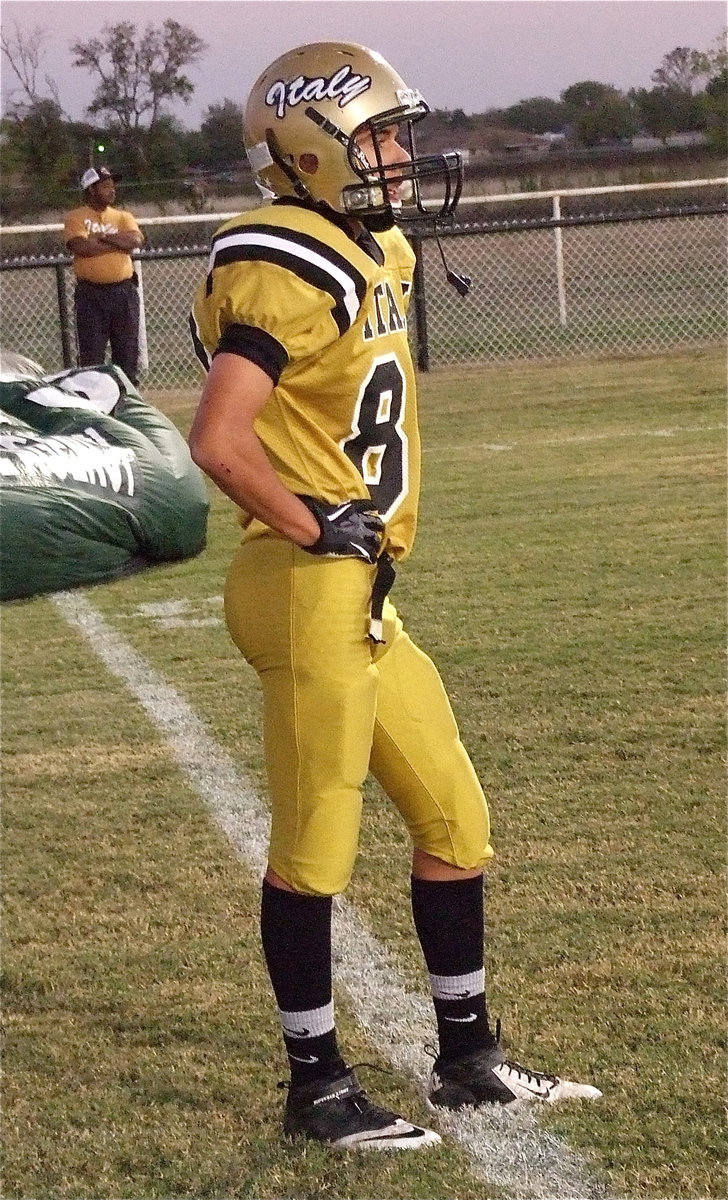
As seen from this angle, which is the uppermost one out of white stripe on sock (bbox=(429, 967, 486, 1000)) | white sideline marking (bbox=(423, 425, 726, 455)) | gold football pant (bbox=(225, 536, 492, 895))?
gold football pant (bbox=(225, 536, 492, 895))

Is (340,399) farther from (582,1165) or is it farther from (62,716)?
(62,716)

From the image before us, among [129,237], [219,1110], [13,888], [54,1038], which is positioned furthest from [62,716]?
[129,237]

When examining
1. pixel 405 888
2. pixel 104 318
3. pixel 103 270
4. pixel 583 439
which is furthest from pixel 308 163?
pixel 104 318

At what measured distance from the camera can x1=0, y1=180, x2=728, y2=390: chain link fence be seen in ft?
49.2

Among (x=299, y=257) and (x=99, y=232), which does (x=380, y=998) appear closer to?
(x=299, y=257)

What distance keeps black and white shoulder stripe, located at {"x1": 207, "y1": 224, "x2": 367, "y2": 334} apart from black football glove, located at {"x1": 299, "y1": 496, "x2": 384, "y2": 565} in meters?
0.30

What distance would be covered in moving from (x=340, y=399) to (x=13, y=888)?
187 centimetres

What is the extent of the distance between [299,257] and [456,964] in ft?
4.29

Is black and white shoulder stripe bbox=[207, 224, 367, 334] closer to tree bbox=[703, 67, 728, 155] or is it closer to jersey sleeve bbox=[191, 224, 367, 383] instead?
jersey sleeve bbox=[191, 224, 367, 383]

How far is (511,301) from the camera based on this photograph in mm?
20156

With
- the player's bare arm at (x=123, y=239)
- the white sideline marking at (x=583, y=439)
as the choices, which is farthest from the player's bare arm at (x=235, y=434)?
the player's bare arm at (x=123, y=239)

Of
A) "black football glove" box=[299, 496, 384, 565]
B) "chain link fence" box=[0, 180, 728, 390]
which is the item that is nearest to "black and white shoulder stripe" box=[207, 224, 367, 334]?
"black football glove" box=[299, 496, 384, 565]

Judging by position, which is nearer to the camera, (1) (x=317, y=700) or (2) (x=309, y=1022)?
(1) (x=317, y=700)

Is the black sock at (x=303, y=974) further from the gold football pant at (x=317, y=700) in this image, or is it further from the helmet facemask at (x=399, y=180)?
the helmet facemask at (x=399, y=180)
